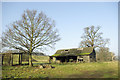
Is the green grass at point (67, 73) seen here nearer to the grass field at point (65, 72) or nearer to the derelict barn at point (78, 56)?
the grass field at point (65, 72)

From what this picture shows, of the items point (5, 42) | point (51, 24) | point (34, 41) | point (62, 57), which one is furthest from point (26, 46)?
point (62, 57)

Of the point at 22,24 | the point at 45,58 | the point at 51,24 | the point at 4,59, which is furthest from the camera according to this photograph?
the point at 45,58

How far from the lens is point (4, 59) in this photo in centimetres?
2700

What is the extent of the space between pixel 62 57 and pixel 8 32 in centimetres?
2001

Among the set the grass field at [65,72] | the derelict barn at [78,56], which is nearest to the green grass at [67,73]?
the grass field at [65,72]

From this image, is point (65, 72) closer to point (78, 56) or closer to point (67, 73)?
point (67, 73)

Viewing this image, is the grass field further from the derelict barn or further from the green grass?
the derelict barn

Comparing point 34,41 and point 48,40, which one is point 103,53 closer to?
point 48,40

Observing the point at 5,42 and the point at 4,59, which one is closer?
the point at 5,42

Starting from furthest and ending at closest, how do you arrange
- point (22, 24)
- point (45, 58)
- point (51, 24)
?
point (45, 58)
point (51, 24)
point (22, 24)

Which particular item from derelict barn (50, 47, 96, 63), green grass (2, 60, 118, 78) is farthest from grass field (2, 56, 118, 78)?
derelict barn (50, 47, 96, 63)

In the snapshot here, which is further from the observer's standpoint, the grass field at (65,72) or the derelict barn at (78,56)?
the derelict barn at (78,56)

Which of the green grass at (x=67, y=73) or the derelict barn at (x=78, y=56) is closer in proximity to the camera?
the green grass at (x=67, y=73)

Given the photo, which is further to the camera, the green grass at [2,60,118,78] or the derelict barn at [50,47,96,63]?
the derelict barn at [50,47,96,63]
